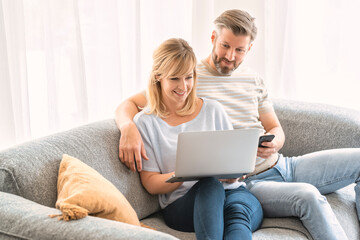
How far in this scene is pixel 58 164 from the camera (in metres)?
1.72

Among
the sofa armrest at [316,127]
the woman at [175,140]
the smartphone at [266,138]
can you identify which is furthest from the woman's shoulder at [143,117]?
the sofa armrest at [316,127]

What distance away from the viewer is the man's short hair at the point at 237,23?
2.22 meters

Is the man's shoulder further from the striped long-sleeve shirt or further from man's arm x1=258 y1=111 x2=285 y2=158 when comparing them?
man's arm x1=258 y1=111 x2=285 y2=158

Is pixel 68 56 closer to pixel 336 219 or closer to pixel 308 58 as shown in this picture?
pixel 336 219

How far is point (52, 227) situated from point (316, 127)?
162 centimetres

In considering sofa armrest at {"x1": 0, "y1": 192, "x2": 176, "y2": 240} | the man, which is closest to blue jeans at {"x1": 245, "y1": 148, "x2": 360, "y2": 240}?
the man

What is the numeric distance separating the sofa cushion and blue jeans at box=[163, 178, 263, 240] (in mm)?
240

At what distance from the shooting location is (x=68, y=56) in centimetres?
235

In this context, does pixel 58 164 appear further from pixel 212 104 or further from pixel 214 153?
pixel 212 104

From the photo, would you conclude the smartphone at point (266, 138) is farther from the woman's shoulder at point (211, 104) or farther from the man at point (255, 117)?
the woman's shoulder at point (211, 104)

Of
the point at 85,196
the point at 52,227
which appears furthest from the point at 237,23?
the point at 52,227

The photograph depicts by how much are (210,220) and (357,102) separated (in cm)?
191

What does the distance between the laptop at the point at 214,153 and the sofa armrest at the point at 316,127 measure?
846mm

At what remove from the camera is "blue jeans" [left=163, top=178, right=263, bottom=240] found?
66.4 inches
